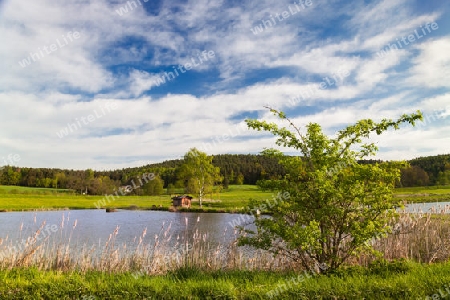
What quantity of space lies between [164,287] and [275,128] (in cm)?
504

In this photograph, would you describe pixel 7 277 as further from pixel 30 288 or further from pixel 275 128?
pixel 275 128

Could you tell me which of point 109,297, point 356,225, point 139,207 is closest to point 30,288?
point 109,297

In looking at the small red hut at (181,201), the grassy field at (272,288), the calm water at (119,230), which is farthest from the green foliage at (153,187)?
the grassy field at (272,288)

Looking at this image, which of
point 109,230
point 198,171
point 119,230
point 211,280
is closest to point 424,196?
point 198,171

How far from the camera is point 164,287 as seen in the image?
297 inches

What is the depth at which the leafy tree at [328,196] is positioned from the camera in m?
8.27

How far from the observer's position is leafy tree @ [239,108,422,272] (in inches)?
325

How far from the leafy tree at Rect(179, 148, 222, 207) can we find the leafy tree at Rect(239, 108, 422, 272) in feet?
188

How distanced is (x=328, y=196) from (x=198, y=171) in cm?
6027

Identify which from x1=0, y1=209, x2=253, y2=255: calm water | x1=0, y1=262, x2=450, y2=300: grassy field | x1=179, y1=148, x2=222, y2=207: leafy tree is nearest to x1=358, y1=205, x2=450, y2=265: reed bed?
x1=0, y1=262, x2=450, y2=300: grassy field

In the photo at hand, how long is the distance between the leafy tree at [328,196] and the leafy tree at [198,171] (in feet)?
188

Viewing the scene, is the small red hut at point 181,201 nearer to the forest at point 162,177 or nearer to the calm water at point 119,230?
the calm water at point 119,230

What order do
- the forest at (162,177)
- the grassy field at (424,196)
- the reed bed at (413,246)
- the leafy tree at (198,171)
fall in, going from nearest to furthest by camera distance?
the reed bed at (413,246) → the grassy field at (424,196) → the leafy tree at (198,171) → the forest at (162,177)

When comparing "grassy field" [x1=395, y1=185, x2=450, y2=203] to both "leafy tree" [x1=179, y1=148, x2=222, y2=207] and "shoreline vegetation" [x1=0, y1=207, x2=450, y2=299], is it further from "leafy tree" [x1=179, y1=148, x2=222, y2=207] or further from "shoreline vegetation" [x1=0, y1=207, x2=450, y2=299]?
"leafy tree" [x1=179, y1=148, x2=222, y2=207]
